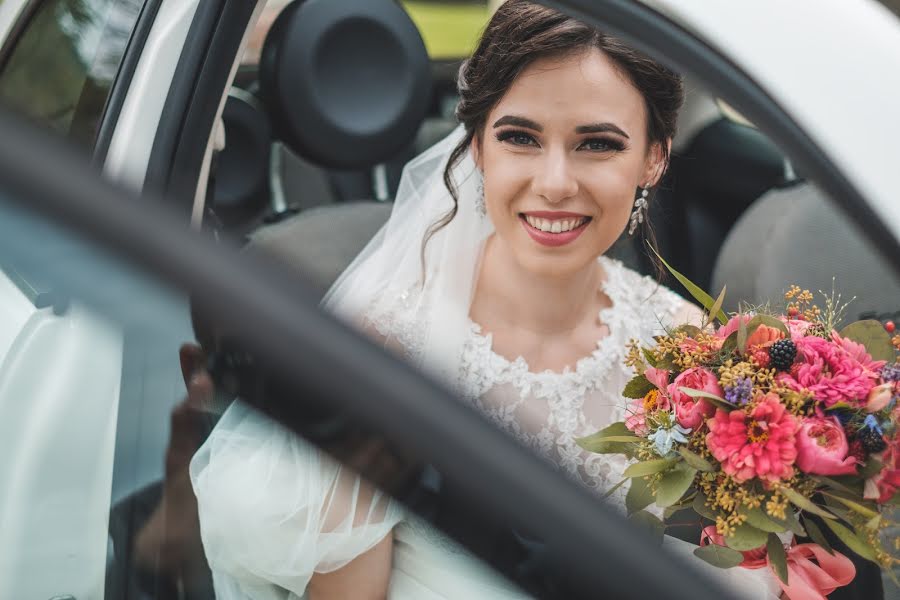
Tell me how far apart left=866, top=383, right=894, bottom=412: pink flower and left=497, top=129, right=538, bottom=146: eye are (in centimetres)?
78

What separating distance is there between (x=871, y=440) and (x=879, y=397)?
2.4 inches

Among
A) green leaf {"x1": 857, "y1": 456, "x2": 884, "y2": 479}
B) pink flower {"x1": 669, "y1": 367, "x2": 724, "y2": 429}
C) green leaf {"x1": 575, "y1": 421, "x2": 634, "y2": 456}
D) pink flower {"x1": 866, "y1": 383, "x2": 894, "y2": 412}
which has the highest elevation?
pink flower {"x1": 866, "y1": 383, "x2": 894, "y2": 412}

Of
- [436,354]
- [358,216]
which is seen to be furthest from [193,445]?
[358,216]

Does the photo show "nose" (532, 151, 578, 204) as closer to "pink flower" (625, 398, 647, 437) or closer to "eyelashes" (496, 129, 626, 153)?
"eyelashes" (496, 129, 626, 153)

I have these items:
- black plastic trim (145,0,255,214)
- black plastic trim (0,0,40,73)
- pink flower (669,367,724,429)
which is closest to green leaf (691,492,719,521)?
pink flower (669,367,724,429)

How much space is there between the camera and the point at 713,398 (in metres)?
1.40

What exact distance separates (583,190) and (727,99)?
835mm

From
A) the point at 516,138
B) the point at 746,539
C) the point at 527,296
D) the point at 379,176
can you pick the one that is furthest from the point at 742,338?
the point at 379,176

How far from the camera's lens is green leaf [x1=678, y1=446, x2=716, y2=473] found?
140cm

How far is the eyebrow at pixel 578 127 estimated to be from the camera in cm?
179

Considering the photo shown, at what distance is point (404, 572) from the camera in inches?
54.1

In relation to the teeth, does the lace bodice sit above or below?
below

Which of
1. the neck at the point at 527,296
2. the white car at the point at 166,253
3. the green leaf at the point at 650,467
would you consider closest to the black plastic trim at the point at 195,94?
the white car at the point at 166,253

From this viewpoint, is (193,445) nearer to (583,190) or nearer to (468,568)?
(468,568)
